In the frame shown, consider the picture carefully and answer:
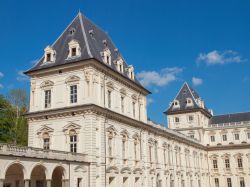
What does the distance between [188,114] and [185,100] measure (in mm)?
3649

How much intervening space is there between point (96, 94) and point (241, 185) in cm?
4956

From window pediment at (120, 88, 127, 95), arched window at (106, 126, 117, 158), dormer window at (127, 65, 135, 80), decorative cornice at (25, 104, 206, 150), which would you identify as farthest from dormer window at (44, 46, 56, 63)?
dormer window at (127, 65, 135, 80)

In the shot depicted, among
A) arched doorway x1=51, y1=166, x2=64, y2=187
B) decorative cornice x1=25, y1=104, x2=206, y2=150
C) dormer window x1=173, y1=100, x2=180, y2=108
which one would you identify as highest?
dormer window x1=173, y1=100, x2=180, y2=108

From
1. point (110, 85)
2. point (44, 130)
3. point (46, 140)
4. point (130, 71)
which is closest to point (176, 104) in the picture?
point (130, 71)

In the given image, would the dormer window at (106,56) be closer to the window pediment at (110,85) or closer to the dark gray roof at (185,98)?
the window pediment at (110,85)

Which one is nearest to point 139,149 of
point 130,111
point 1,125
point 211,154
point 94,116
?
point 130,111

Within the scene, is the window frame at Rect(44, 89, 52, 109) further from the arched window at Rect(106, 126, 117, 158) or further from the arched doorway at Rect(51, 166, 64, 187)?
the arched doorway at Rect(51, 166, 64, 187)

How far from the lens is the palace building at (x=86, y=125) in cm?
2962

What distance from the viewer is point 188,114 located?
75.2 metres

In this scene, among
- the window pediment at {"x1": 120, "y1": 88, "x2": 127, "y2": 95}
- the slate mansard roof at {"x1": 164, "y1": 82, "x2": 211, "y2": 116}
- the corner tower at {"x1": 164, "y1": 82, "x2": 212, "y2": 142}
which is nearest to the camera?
the window pediment at {"x1": 120, "y1": 88, "x2": 127, "y2": 95}

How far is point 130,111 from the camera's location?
41969 mm

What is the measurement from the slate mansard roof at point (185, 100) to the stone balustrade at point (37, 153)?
1842 inches

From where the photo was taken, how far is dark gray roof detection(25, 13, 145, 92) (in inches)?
1430

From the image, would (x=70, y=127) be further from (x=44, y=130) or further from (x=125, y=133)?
(x=125, y=133)
